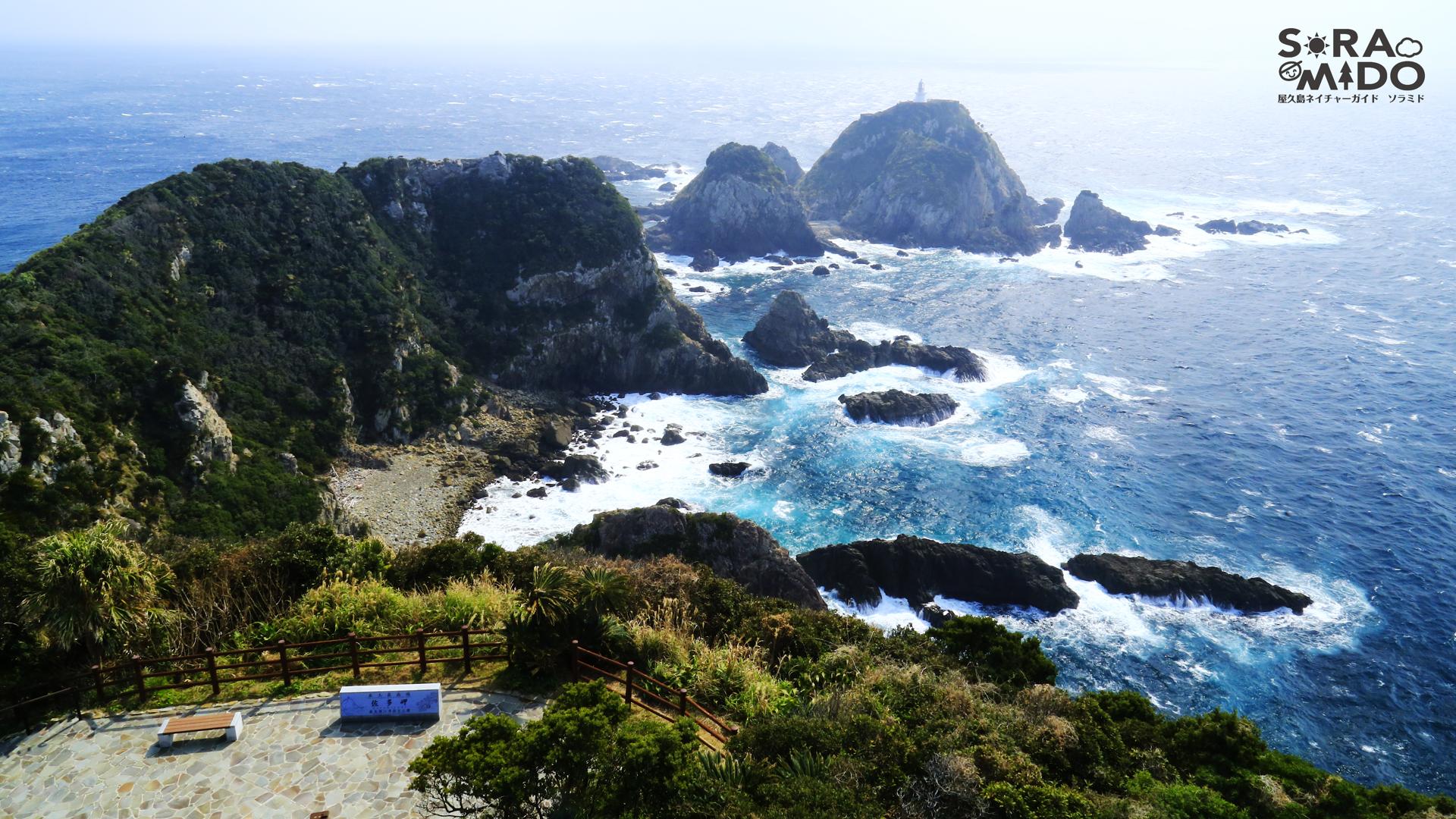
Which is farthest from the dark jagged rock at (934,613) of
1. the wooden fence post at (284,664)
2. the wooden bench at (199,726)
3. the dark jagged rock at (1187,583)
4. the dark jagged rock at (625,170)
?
the dark jagged rock at (625,170)

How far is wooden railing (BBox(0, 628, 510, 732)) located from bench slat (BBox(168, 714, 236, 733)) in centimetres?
121

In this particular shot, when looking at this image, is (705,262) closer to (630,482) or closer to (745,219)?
(745,219)

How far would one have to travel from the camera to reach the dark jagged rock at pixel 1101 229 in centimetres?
11881

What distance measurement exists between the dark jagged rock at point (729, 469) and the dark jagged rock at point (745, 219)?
2419 inches

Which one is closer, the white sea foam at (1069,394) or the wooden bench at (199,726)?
the wooden bench at (199,726)

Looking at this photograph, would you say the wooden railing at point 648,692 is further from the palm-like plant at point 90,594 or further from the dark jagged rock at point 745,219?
the dark jagged rock at point 745,219

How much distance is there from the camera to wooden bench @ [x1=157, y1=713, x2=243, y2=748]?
48.8ft

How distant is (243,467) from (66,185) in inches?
5268

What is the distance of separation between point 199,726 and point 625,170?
171 m

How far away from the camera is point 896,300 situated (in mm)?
98250

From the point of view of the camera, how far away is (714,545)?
144 feet

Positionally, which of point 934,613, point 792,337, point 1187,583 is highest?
point 792,337

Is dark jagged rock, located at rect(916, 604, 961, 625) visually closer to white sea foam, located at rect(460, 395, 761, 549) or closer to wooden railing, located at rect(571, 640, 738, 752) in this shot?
white sea foam, located at rect(460, 395, 761, 549)

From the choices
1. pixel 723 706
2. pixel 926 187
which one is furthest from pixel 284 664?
pixel 926 187
